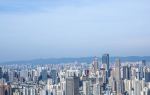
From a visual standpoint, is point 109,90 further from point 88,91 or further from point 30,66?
point 30,66

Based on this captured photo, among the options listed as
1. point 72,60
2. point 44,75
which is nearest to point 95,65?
point 44,75

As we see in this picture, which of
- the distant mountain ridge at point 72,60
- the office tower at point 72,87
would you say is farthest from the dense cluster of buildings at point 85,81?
the distant mountain ridge at point 72,60

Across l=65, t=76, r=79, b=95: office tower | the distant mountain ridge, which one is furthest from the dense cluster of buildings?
the distant mountain ridge

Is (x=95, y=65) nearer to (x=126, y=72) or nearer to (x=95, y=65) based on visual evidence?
(x=95, y=65)

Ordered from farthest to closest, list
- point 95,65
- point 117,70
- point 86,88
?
point 95,65 → point 117,70 → point 86,88

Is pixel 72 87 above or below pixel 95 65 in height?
below

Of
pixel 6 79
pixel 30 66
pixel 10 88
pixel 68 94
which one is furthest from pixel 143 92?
pixel 30 66

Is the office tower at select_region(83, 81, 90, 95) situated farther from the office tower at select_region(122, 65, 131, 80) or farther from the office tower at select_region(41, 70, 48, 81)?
the office tower at select_region(41, 70, 48, 81)

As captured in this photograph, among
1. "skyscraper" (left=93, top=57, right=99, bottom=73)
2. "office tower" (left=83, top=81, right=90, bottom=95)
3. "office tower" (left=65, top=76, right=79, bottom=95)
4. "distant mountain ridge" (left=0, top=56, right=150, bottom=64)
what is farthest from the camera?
"distant mountain ridge" (left=0, top=56, right=150, bottom=64)
